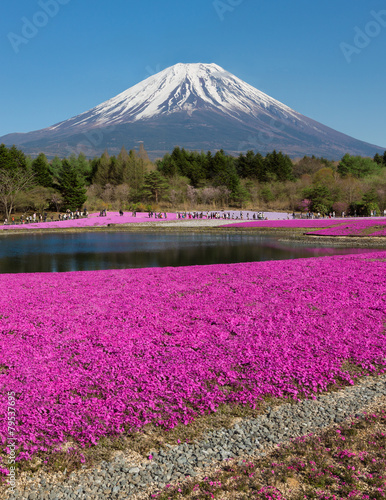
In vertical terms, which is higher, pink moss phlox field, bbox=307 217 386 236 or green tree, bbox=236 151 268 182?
green tree, bbox=236 151 268 182

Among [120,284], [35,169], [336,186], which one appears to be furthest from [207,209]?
[120,284]

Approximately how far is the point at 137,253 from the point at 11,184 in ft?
128

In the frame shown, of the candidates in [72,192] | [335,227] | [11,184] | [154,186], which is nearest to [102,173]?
[154,186]

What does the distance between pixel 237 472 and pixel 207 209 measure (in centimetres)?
7484

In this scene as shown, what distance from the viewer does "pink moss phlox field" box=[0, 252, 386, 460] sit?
5473 millimetres

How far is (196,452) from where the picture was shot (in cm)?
480

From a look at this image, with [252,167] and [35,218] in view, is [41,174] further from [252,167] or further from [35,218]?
[252,167]

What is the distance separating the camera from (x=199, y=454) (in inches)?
188

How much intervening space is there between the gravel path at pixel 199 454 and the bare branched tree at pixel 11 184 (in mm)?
57354

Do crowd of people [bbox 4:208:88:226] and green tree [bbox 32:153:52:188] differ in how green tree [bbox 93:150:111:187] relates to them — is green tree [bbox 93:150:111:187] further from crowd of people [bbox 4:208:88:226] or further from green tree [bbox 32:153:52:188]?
crowd of people [bbox 4:208:88:226]

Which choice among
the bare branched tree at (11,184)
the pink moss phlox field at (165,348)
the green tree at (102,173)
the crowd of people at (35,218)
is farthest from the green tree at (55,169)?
the pink moss phlox field at (165,348)

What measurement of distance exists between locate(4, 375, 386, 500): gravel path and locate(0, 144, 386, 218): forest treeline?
5745 cm

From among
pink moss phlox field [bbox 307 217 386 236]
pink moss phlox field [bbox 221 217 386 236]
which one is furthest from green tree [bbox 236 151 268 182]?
pink moss phlox field [bbox 307 217 386 236]

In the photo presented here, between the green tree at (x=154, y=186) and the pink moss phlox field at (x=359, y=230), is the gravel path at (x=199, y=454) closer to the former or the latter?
the pink moss phlox field at (x=359, y=230)
